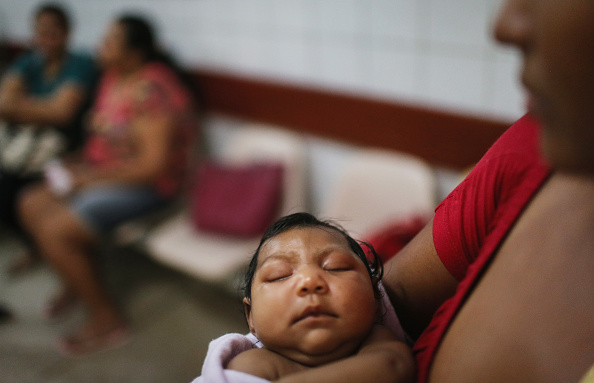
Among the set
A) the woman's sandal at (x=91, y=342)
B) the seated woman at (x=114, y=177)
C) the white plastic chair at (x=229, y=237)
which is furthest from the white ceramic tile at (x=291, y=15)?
the woman's sandal at (x=91, y=342)

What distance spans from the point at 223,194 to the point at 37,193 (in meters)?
1.14

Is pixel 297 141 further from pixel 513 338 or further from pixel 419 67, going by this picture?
pixel 513 338

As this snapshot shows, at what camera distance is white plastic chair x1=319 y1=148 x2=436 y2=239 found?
7.00ft

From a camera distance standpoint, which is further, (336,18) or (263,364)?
(336,18)

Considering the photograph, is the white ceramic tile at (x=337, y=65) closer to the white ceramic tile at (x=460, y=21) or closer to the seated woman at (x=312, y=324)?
the white ceramic tile at (x=460, y=21)

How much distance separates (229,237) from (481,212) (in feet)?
6.55

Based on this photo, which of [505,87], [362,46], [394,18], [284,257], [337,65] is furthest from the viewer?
[337,65]

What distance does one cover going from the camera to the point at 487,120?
2002 mm

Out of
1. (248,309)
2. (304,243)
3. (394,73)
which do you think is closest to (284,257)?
(304,243)

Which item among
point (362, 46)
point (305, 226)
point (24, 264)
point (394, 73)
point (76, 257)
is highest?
point (362, 46)

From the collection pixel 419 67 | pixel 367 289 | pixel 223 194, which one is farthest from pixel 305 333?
pixel 223 194

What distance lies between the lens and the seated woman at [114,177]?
8.89ft

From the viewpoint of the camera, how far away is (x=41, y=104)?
3250 millimetres

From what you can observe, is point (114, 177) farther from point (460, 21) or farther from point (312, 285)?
point (312, 285)
